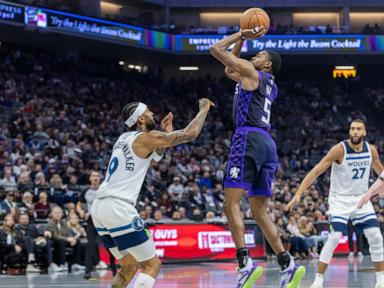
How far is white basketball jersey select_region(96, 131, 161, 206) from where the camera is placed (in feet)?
26.4

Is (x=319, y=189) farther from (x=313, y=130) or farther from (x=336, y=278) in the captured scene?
(x=336, y=278)

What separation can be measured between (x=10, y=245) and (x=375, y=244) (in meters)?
8.28

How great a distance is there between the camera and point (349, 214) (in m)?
11.5

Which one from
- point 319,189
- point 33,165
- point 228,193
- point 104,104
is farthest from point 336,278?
point 104,104

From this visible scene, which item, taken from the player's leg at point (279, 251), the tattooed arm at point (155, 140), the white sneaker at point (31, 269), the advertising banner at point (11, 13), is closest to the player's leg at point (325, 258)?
the player's leg at point (279, 251)

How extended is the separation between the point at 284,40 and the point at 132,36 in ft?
24.7

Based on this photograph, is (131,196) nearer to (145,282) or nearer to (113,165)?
(113,165)

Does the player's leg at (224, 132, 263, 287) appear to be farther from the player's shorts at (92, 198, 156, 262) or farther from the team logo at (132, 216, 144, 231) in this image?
the team logo at (132, 216, 144, 231)

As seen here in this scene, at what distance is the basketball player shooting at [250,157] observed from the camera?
8.49 m

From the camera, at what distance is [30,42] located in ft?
120

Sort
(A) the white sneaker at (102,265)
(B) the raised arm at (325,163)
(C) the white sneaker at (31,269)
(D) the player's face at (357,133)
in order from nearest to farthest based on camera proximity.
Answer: (B) the raised arm at (325,163) → (D) the player's face at (357,133) → (C) the white sneaker at (31,269) → (A) the white sneaker at (102,265)

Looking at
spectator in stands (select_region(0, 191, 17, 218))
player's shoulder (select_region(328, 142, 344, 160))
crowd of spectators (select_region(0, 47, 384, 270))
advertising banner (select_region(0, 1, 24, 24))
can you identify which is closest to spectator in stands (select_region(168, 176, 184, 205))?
crowd of spectators (select_region(0, 47, 384, 270))

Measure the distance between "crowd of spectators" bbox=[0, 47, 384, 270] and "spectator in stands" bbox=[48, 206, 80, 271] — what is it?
0.02m

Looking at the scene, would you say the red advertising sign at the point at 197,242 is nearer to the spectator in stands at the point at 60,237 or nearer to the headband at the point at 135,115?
the spectator in stands at the point at 60,237
